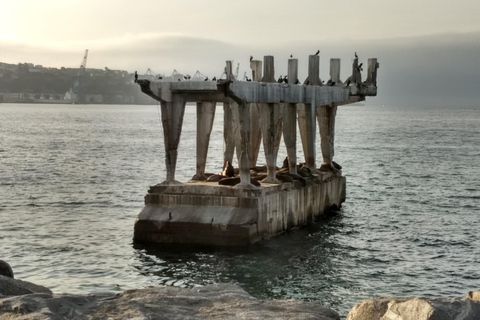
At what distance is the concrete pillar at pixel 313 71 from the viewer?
37.8 m

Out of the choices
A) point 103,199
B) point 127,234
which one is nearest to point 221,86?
point 127,234

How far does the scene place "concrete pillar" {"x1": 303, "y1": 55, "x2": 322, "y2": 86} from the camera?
37812 mm

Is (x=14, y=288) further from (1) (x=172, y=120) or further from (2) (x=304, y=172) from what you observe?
(2) (x=304, y=172)

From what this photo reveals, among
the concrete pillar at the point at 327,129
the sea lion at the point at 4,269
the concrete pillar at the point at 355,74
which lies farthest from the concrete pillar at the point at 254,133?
the sea lion at the point at 4,269

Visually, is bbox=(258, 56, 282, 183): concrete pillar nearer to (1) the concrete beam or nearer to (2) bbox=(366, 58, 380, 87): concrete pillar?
(1) the concrete beam

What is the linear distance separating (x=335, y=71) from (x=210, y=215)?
15607 millimetres

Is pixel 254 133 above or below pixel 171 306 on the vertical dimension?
above

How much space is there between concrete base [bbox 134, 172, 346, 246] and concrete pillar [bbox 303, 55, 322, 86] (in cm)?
786

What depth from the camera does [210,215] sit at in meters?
29.0

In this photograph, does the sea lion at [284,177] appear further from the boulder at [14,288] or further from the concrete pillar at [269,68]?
the boulder at [14,288]

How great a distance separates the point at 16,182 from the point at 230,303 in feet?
133

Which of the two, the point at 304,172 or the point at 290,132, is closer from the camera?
the point at 290,132

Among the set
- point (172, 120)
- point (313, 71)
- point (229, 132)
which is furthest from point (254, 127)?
point (172, 120)

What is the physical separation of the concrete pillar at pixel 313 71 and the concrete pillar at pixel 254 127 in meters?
3.02
